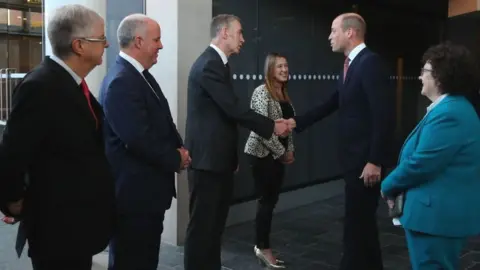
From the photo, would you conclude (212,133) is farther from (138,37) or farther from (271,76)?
(271,76)

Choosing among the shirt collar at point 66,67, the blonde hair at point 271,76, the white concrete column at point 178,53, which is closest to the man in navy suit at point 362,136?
the blonde hair at point 271,76

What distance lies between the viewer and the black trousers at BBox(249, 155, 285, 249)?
5090 mm

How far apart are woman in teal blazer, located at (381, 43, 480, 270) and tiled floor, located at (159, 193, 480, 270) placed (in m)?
2.33

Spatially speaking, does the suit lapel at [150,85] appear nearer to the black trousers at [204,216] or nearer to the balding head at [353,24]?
the black trousers at [204,216]

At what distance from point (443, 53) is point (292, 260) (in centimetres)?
301

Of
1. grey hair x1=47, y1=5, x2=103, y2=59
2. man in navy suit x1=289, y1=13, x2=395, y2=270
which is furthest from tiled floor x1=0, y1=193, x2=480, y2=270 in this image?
grey hair x1=47, y1=5, x2=103, y2=59

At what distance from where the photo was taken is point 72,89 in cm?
263

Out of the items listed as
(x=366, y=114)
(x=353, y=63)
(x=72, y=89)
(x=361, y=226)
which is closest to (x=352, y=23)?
(x=353, y=63)

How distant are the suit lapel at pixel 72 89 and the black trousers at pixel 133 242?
0.91 meters

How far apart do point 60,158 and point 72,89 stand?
1.11 feet

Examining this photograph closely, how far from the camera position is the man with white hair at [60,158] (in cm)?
248

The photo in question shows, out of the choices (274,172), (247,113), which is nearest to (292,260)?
(274,172)

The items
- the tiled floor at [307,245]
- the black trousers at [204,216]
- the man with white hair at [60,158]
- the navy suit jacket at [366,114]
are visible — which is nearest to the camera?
the man with white hair at [60,158]

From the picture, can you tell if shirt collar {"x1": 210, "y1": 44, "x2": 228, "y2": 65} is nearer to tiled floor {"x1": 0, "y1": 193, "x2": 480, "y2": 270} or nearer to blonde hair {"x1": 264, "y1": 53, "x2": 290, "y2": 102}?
blonde hair {"x1": 264, "y1": 53, "x2": 290, "y2": 102}
